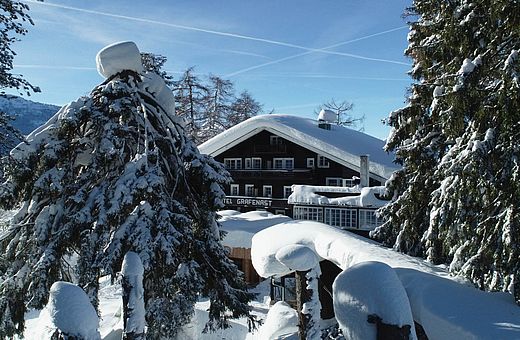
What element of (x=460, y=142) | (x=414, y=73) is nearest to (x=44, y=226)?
(x=460, y=142)

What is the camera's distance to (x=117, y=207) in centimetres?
738

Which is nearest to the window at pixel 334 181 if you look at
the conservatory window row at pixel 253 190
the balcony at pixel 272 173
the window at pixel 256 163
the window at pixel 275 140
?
the balcony at pixel 272 173

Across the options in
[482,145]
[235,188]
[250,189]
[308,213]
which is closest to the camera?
[482,145]

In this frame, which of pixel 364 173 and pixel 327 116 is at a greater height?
pixel 327 116

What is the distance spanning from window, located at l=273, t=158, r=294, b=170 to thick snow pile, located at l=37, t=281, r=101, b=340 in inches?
1068

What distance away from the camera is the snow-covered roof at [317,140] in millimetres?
23922

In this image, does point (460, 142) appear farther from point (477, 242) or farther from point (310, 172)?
point (310, 172)

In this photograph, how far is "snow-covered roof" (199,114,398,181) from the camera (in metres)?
23.9

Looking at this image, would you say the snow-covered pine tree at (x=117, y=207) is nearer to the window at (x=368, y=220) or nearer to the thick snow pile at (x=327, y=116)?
the window at (x=368, y=220)

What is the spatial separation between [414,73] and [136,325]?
41.4 ft

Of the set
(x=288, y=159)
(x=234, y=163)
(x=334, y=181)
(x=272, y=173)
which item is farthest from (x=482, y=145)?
(x=234, y=163)

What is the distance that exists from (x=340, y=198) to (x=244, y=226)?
Answer: 593cm

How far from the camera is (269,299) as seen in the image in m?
18.0

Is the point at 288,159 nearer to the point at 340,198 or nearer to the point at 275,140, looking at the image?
the point at 275,140
